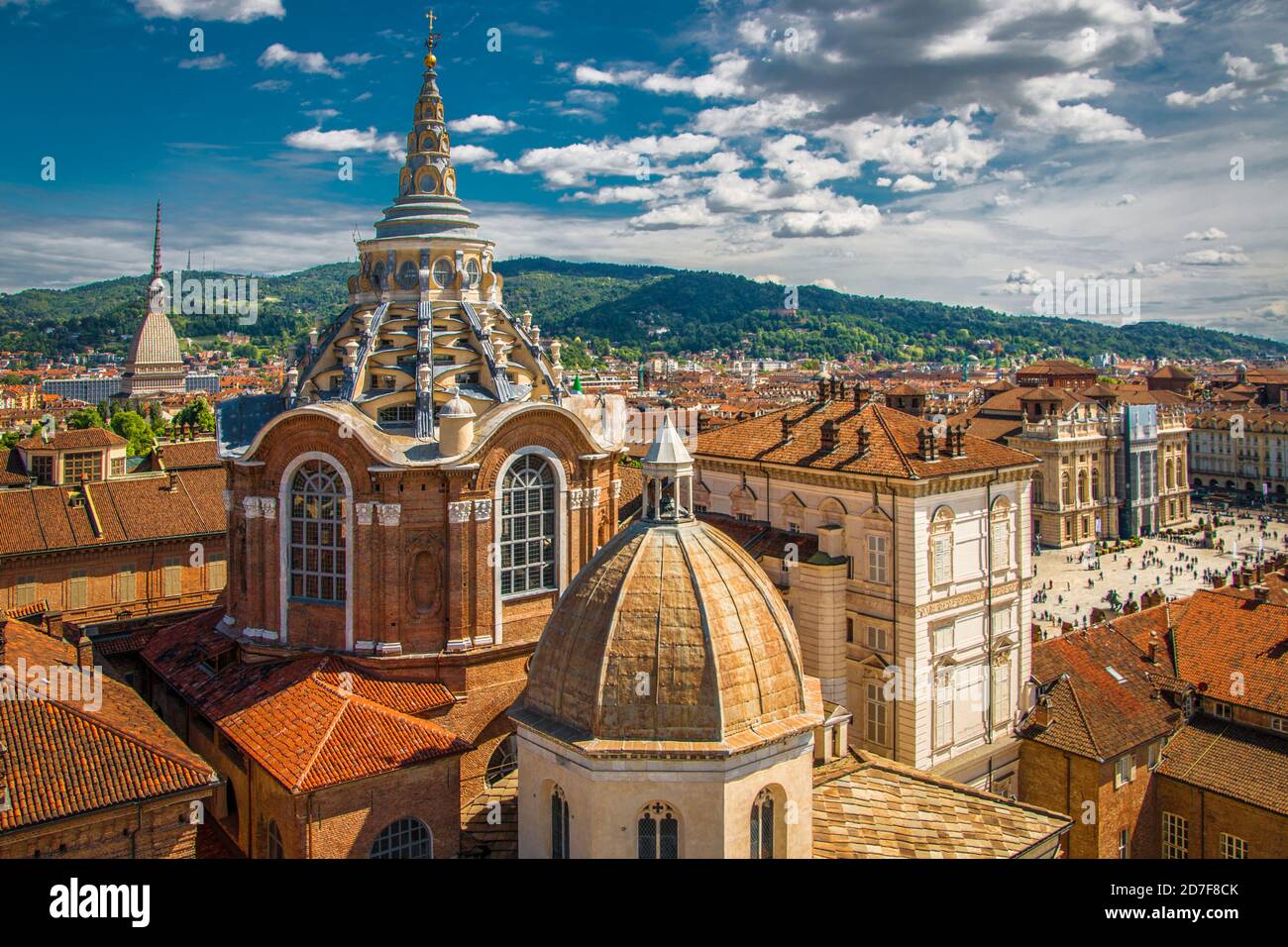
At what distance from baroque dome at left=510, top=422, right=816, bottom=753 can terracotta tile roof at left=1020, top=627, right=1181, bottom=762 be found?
20.7 metres

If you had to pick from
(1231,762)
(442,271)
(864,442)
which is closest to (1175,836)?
(1231,762)

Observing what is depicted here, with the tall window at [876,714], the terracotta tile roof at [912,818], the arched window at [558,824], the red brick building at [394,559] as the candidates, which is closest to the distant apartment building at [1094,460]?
the tall window at [876,714]

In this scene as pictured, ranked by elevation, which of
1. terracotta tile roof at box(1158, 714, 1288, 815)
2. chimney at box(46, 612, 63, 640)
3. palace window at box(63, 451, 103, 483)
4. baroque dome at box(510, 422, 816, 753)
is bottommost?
terracotta tile roof at box(1158, 714, 1288, 815)

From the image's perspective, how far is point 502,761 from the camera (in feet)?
102

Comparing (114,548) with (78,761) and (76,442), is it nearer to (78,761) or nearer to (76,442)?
(76,442)

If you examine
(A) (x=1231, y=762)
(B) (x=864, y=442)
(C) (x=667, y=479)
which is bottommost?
(A) (x=1231, y=762)

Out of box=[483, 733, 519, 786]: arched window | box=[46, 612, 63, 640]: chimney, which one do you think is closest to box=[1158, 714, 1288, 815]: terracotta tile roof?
box=[483, 733, 519, 786]: arched window

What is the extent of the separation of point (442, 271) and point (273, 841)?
782 inches

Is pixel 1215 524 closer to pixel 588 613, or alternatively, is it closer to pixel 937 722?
pixel 937 722

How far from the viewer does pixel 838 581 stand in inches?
1479

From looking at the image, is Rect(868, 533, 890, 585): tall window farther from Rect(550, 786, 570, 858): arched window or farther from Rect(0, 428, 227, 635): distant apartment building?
Rect(0, 428, 227, 635): distant apartment building

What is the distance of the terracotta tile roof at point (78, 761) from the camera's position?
22.2m

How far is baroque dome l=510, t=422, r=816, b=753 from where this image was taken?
63.6 ft

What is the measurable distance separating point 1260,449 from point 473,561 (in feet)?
461
